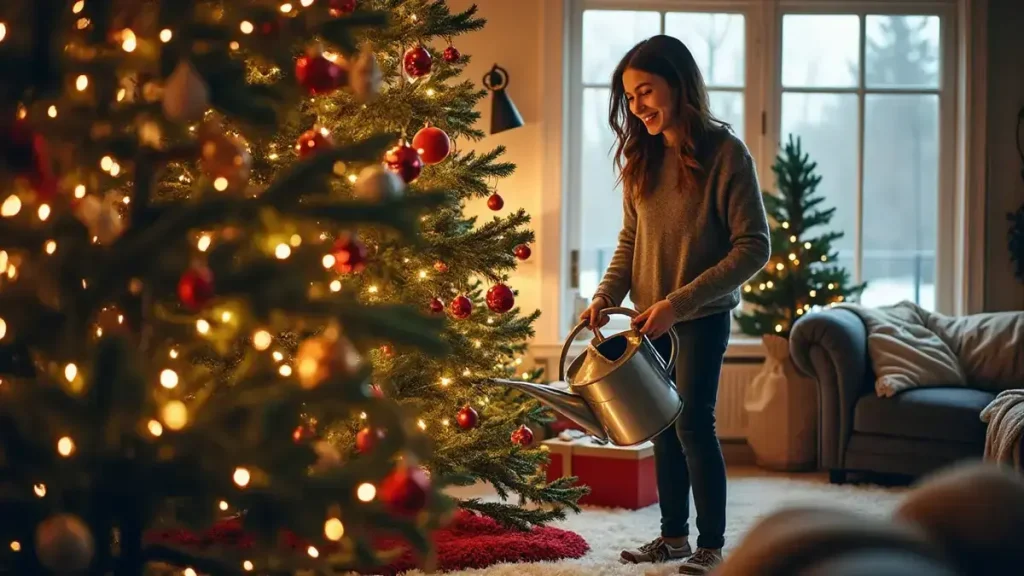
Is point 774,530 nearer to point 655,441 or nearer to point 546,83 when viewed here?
point 655,441

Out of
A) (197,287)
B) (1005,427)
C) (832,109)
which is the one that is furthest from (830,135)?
(197,287)

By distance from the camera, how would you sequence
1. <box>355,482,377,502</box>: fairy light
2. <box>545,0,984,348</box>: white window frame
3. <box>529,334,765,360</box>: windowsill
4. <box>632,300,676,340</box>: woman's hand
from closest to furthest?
1. <box>355,482,377,502</box>: fairy light
2. <box>632,300,676,340</box>: woman's hand
3. <box>529,334,765,360</box>: windowsill
4. <box>545,0,984,348</box>: white window frame

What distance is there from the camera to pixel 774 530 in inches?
28.4

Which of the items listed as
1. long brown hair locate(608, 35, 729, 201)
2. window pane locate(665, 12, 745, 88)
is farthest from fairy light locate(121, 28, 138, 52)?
window pane locate(665, 12, 745, 88)

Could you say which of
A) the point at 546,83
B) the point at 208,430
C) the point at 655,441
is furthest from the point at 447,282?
the point at 546,83

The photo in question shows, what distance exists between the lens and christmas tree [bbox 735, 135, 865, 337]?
4191 millimetres

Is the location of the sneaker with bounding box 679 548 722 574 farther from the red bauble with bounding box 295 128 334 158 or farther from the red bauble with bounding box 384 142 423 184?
the red bauble with bounding box 295 128 334 158

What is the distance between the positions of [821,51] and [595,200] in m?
1.10

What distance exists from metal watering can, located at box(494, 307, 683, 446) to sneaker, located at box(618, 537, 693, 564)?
43cm

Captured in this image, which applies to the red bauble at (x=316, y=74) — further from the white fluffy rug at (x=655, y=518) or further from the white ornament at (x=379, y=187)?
the white fluffy rug at (x=655, y=518)

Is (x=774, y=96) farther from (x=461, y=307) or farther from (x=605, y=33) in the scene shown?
(x=461, y=307)

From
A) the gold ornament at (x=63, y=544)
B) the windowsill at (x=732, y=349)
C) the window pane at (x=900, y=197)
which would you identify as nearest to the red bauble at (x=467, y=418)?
the gold ornament at (x=63, y=544)

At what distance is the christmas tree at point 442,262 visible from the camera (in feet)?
7.46

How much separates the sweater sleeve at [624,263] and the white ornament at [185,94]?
1.66m
